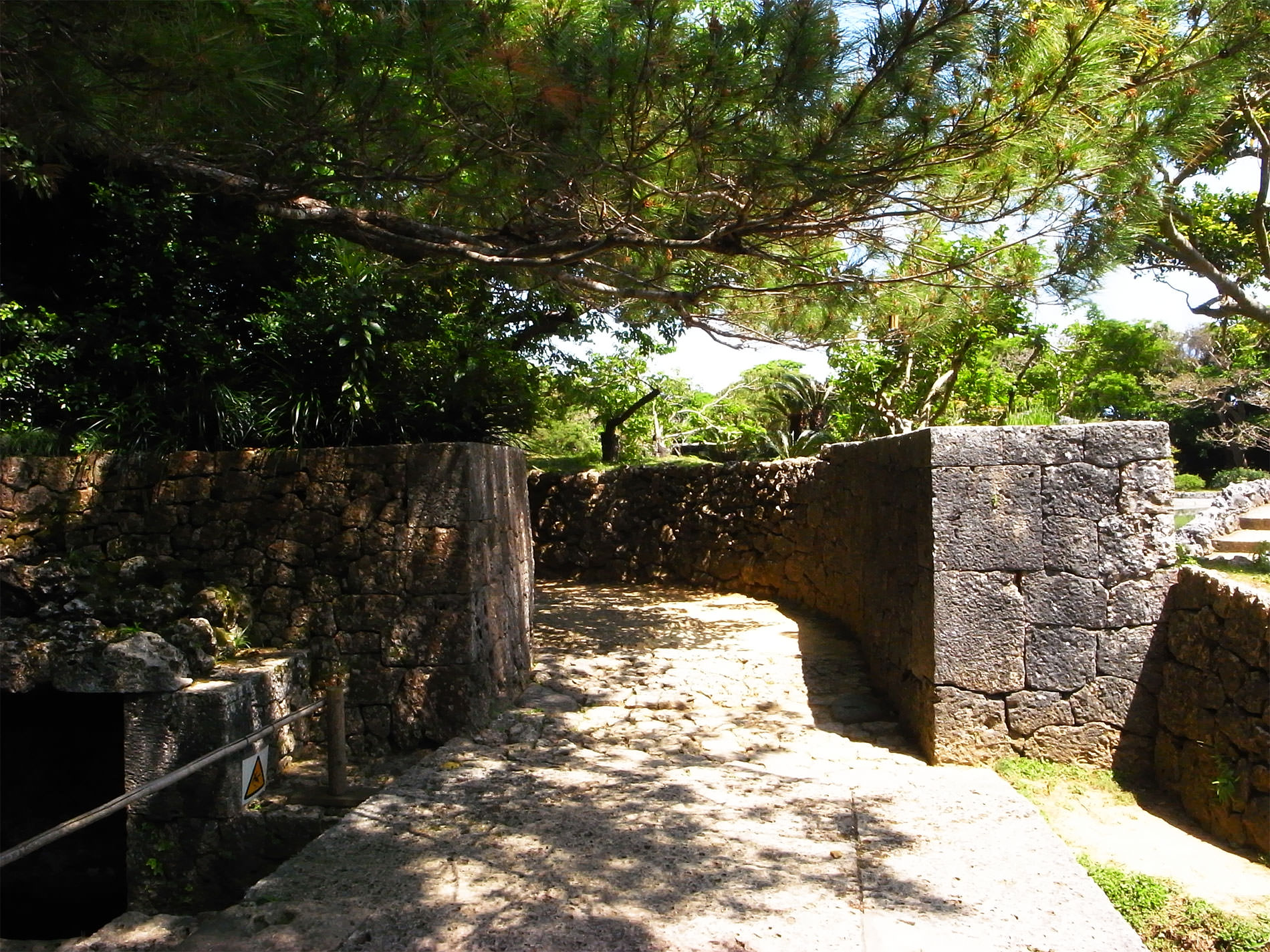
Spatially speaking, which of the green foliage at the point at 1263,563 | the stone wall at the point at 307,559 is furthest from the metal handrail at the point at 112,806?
the green foliage at the point at 1263,563

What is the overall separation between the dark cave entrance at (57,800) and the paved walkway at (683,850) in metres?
2.17

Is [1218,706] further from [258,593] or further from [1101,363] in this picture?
[1101,363]

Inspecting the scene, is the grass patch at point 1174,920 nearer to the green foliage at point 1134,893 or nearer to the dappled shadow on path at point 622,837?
the green foliage at point 1134,893

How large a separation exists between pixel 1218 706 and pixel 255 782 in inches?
167

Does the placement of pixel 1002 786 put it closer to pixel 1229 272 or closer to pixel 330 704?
pixel 330 704

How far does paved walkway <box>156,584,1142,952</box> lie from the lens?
2.90m

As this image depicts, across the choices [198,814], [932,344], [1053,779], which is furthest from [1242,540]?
[198,814]

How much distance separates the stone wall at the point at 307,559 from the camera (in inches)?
202

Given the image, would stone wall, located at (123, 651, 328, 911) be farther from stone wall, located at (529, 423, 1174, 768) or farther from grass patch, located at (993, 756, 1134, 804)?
grass patch, located at (993, 756, 1134, 804)

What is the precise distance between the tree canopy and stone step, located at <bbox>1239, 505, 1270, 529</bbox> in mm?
5999

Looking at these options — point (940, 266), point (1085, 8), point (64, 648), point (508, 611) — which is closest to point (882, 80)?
point (1085, 8)

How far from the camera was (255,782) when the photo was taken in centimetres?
444

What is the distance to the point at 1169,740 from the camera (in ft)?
14.2

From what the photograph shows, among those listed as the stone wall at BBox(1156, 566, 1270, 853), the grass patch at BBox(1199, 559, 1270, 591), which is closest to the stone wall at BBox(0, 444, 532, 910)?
the stone wall at BBox(1156, 566, 1270, 853)
